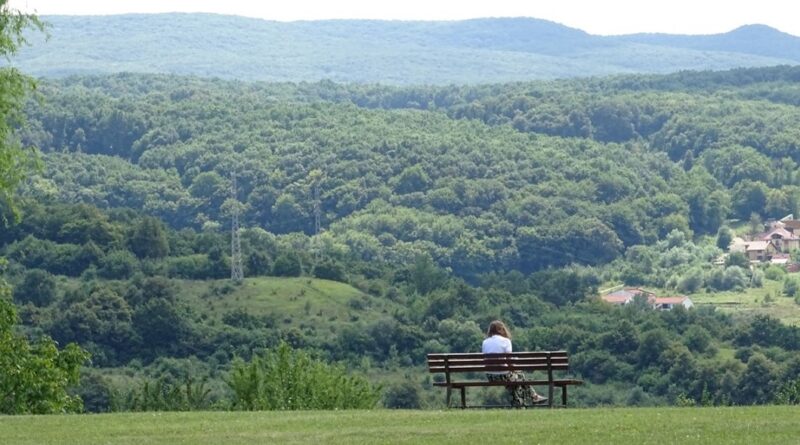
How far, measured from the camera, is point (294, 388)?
4769 centimetres

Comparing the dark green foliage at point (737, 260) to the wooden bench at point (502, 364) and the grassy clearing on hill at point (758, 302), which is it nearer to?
the grassy clearing on hill at point (758, 302)

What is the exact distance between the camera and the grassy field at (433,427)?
23234 millimetres

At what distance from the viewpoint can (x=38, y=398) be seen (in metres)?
40.9

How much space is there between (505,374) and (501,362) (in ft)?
1.64

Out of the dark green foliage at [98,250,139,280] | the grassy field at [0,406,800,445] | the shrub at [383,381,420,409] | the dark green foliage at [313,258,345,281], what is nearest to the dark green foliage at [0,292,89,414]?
the grassy field at [0,406,800,445]

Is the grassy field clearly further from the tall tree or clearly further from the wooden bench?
the tall tree

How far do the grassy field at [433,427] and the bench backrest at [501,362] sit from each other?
1550mm

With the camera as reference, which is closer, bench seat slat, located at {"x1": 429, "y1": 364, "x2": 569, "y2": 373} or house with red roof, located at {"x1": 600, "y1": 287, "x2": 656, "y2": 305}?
bench seat slat, located at {"x1": 429, "y1": 364, "x2": 569, "y2": 373}

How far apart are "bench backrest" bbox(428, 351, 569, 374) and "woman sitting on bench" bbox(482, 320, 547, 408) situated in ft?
0.64

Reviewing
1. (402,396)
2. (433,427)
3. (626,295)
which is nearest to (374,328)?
(402,396)

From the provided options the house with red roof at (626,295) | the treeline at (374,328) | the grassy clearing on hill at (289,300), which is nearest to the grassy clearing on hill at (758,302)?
the house with red roof at (626,295)

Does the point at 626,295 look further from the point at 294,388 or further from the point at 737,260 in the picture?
the point at 294,388

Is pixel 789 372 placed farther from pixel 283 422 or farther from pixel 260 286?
pixel 283 422

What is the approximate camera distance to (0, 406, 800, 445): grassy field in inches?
915
